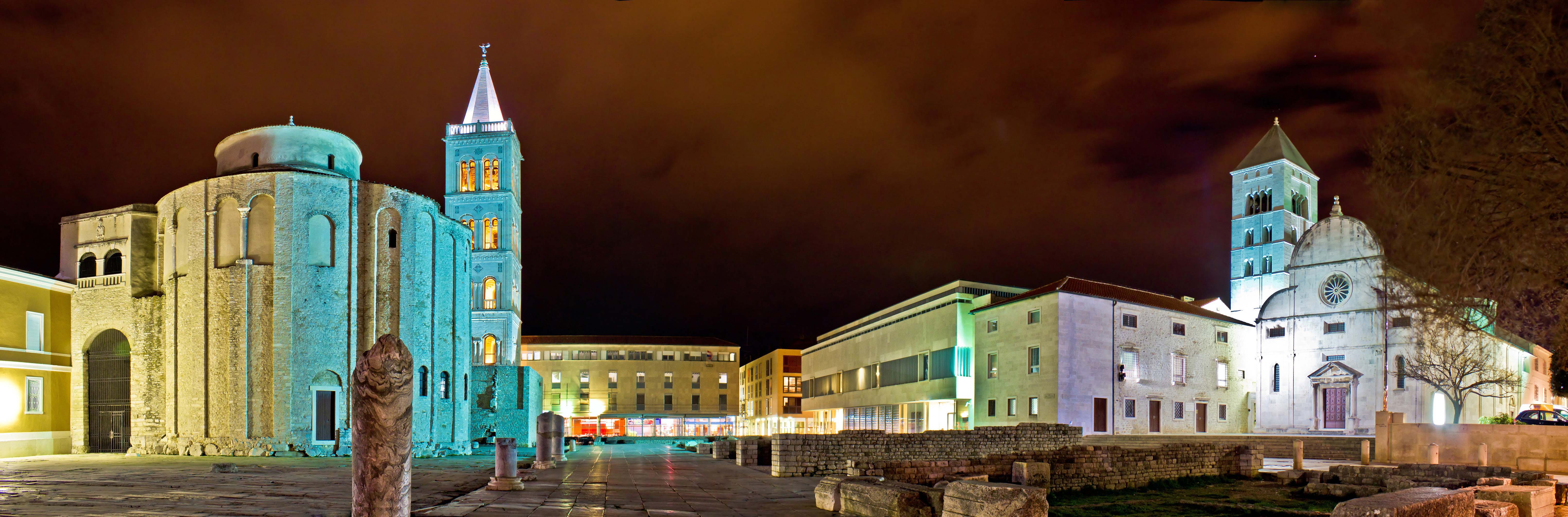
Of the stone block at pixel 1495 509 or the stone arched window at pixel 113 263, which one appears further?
the stone arched window at pixel 113 263

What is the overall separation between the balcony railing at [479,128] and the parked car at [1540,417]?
57688mm

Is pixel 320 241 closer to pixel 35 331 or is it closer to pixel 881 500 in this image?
→ pixel 35 331

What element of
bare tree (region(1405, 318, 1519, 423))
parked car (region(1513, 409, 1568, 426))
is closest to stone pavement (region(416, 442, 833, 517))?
parked car (region(1513, 409, 1568, 426))

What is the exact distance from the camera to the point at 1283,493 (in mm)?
20844

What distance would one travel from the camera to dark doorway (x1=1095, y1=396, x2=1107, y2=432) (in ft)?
137

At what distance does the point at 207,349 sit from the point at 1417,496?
3635cm

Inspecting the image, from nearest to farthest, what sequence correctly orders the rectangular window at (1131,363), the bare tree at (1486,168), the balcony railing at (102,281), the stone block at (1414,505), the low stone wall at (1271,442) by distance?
the stone block at (1414,505) < the bare tree at (1486,168) < the low stone wall at (1271,442) < the balcony railing at (102,281) < the rectangular window at (1131,363)

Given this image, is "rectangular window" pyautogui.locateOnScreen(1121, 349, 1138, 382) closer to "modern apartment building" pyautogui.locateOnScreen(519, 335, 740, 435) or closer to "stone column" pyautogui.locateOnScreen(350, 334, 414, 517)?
"stone column" pyautogui.locateOnScreen(350, 334, 414, 517)

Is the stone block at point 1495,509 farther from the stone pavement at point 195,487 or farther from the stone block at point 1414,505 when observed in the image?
the stone pavement at point 195,487

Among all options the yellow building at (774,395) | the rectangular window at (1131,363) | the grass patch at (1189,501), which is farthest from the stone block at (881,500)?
the yellow building at (774,395)

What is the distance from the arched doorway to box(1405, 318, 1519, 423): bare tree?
174ft

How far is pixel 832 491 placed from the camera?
14062 mm

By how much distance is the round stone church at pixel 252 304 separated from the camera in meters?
32.7

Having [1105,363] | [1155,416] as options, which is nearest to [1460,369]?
[1155,416]
